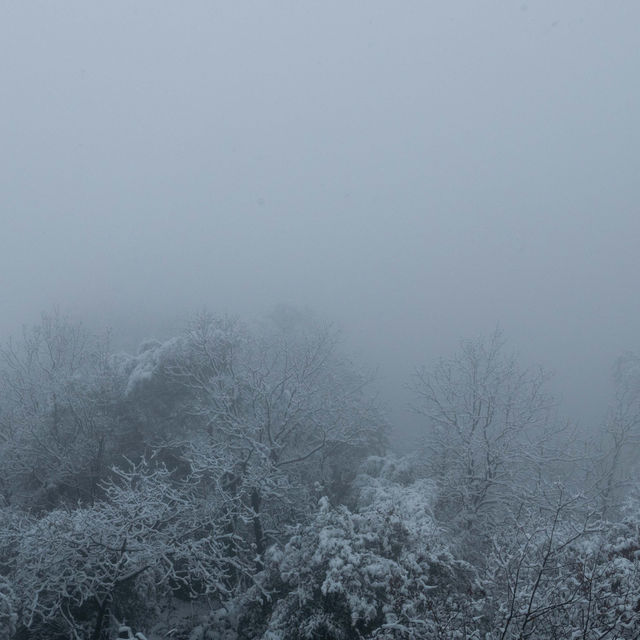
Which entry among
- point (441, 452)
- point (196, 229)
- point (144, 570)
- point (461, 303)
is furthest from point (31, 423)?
point (196, 229)

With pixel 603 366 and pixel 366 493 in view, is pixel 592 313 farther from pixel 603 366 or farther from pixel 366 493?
pixel 366 493

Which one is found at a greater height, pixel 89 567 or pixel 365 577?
pixel 365 577

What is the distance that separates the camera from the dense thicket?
7895mm

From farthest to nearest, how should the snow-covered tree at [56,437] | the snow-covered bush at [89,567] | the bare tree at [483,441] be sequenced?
1. the snow-covered tree at [56,437]
2. the bare tree at [483,441]
3. the snow-covered bush at [89,567]

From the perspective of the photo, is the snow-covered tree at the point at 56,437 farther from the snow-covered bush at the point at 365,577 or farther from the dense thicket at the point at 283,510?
the snow-covered bush at the point at 365,577

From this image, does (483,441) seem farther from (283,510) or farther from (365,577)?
(283,510)

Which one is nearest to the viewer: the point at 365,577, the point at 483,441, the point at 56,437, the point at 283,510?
the point at 365,577

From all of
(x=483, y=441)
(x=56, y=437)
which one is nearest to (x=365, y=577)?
(x=483, y=441)

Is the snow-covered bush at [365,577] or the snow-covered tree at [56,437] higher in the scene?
the snow-covered bush at [365,577]

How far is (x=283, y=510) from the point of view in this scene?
16.9m

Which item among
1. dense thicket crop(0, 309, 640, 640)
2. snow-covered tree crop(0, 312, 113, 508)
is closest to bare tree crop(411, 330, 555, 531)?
dense thicket crop(0, 309, 640, 640)

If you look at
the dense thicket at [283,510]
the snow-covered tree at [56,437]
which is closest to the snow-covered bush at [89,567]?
the dense thicket at [283,510]

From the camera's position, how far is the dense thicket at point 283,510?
25.9ft

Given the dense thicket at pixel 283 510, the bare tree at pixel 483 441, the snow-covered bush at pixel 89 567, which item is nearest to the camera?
the dense thicket at pixel 283 510
